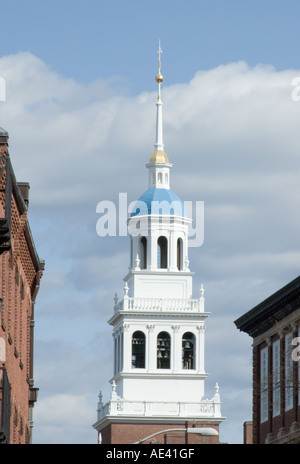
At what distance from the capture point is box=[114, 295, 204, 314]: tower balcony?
13412 cm

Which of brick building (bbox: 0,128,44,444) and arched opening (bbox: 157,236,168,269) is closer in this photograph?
brick building (bbox: 0,128,44,444)

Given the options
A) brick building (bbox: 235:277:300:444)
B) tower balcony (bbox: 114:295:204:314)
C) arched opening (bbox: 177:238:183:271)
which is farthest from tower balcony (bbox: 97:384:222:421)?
brick building (bbox: 235:277:300:444)

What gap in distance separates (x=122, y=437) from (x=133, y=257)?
15.1m

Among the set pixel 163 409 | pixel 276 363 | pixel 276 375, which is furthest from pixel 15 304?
pixel 163 409

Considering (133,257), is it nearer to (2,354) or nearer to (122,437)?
(122,437)

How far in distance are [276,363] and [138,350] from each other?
59.9m

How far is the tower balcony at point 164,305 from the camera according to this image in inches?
5281

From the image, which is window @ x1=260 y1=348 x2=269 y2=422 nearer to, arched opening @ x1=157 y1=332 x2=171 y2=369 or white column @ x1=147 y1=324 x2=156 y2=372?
white column @ x1=147 y1=324 x2=156 y2=372

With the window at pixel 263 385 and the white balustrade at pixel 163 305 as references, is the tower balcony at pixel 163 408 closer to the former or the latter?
the white balustrade at pixel 163 305

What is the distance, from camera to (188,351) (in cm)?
13588

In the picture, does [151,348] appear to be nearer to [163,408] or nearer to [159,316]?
[159,316]
